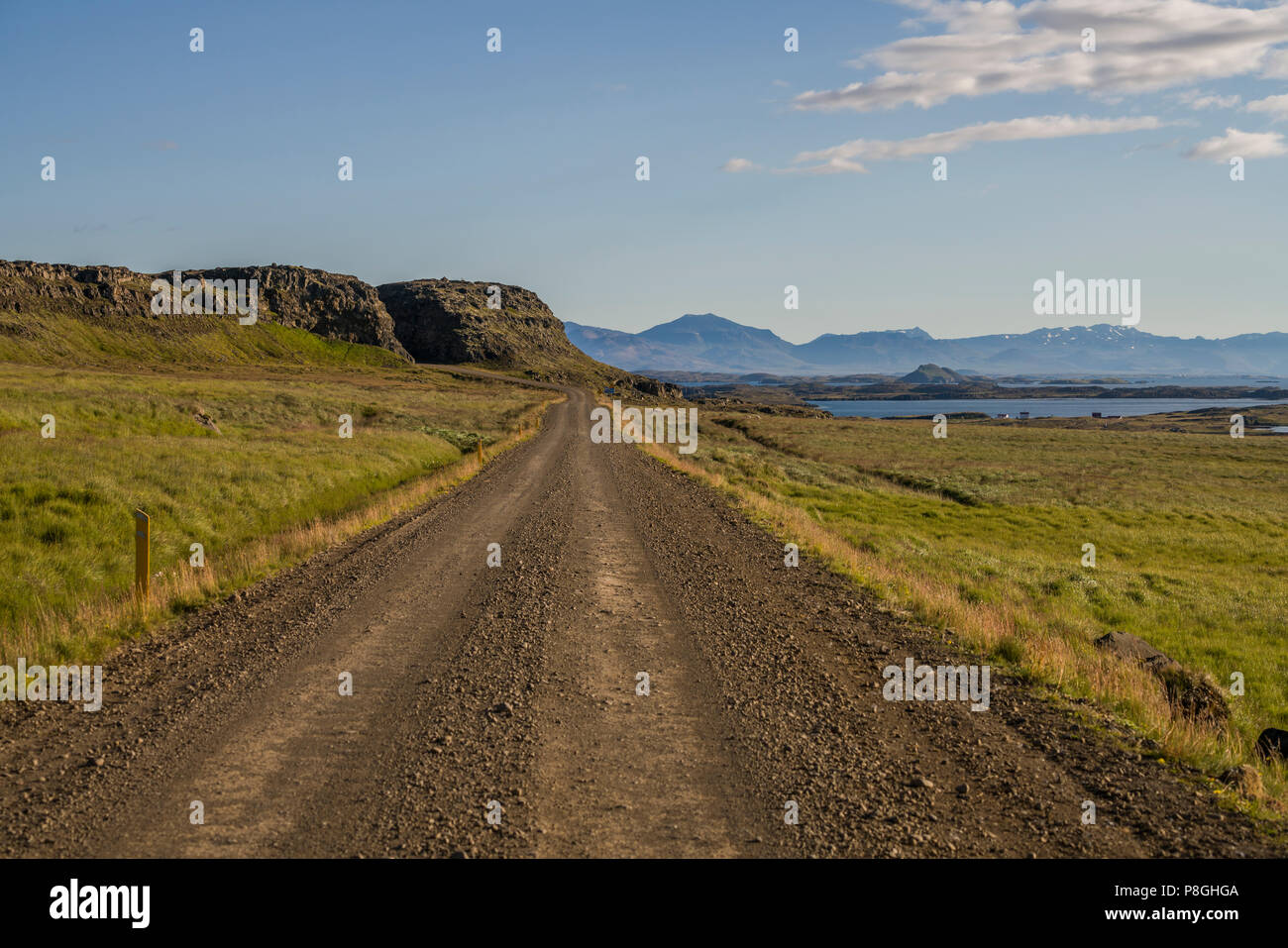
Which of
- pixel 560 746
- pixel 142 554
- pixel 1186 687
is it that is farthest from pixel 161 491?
pixel 1186 687

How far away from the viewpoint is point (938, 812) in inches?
218

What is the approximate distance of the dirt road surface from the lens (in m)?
5.20

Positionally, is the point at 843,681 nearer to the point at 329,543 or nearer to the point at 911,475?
the point at 329,543

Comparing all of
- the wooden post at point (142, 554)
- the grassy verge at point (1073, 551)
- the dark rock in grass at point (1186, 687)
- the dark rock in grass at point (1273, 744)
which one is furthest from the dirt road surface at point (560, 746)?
the dark rock in grass at point (1186, 687)

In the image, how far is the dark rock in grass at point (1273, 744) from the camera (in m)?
7.92

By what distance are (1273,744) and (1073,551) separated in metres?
21.5

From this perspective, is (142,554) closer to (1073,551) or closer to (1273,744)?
(1273,744)

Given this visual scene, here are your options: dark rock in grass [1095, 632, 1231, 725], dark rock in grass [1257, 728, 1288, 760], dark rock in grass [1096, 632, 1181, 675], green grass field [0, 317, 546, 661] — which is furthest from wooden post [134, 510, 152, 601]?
dark rock in grass [1096, 632, 1181, 675]

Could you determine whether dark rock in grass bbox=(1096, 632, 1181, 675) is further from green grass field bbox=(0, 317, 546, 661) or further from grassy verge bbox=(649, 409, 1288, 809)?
green grass field bbox=(0, 317, 546, 661)

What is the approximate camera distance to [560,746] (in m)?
6.61

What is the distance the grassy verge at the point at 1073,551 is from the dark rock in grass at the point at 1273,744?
A: 217mm

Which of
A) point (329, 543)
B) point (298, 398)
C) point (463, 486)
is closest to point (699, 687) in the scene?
point (329, 543)

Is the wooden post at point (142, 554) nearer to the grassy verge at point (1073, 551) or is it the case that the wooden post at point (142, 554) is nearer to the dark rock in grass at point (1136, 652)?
the grassy verge at point (1073, 551)
